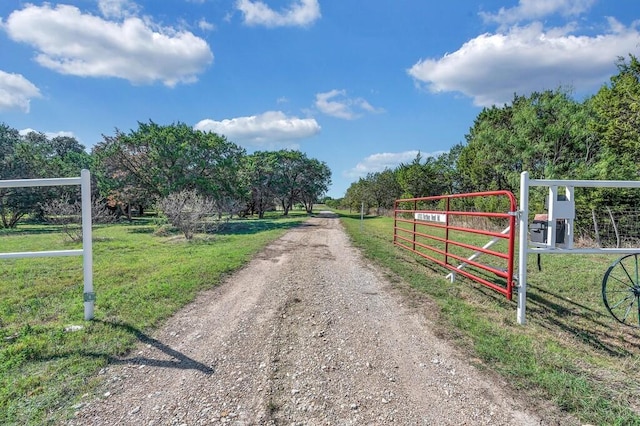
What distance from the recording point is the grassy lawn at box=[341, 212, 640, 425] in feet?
7.48

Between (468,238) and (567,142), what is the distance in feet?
28.5

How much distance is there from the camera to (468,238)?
12.0 m

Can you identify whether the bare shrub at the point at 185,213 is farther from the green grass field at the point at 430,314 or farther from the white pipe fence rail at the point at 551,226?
the white pipe fence rail at the point at 551,226

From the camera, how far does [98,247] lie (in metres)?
9.99

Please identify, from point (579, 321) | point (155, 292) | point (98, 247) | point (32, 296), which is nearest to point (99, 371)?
point (155, 292)

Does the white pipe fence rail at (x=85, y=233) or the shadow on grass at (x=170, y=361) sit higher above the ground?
the white pipe fence rail at (x=85, y=233)

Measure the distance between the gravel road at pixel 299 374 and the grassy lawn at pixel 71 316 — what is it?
0.80 feet

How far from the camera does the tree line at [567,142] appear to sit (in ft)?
37.0

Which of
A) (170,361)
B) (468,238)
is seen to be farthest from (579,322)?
(468,238)

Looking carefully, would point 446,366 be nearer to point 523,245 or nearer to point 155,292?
point 523,245

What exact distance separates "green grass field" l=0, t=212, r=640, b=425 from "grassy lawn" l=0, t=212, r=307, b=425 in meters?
0.01

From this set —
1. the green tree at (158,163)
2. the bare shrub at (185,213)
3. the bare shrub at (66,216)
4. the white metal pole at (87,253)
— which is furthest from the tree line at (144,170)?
the white metal pole at (87,253)

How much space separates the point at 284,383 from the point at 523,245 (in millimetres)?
3173

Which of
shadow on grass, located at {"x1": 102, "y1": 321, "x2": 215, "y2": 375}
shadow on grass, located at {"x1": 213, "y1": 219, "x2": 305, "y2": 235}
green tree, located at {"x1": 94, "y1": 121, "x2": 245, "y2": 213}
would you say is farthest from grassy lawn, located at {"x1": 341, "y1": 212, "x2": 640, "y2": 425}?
green tree, located at {"x1": 94, "y1": 121, "x2": 245, "y2": 213}
